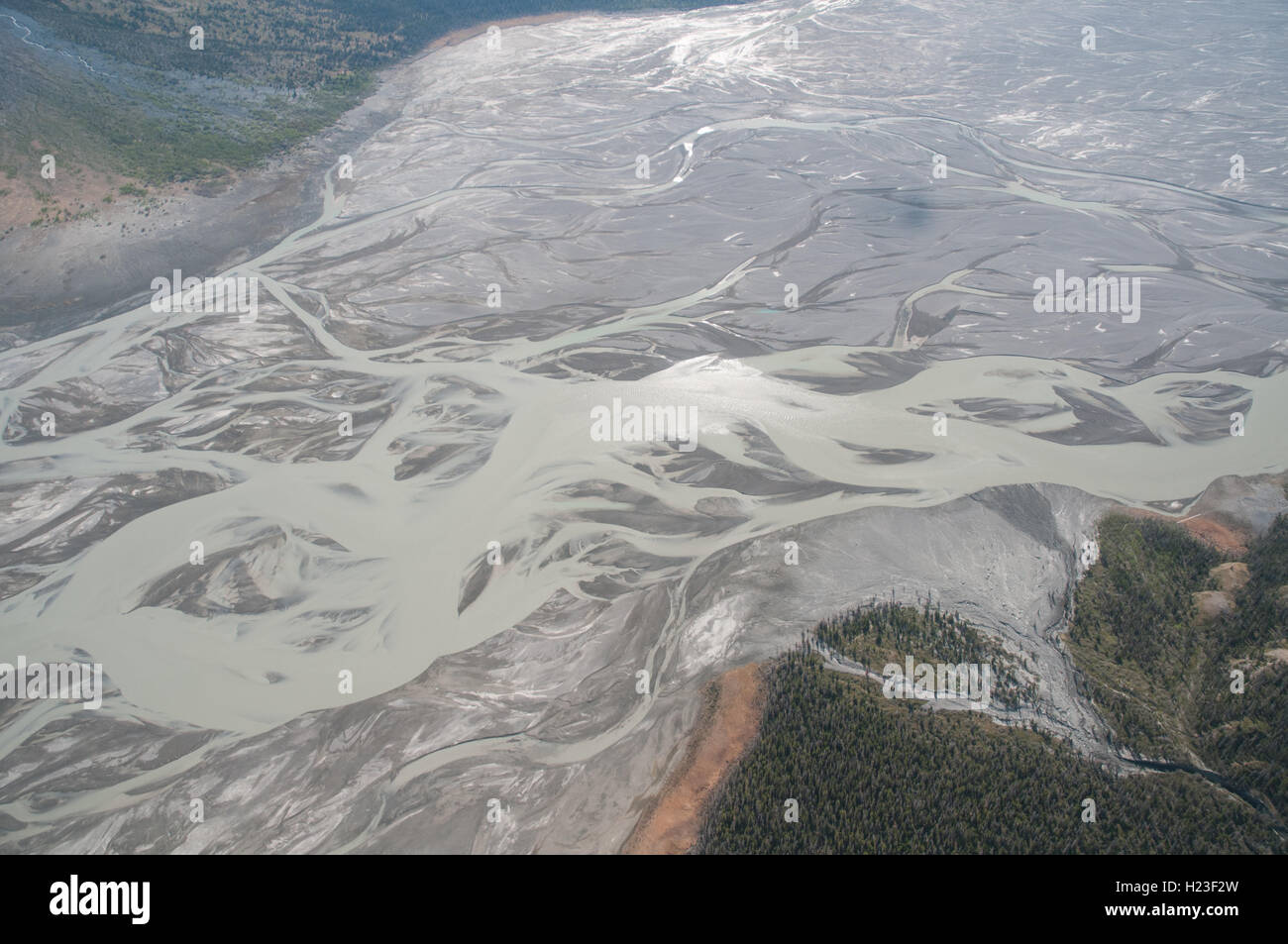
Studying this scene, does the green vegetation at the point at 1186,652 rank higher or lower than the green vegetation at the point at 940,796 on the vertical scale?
higher

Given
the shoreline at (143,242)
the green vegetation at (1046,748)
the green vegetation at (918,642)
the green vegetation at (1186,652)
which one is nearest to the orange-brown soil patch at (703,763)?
the green vegetation at (1046,748)

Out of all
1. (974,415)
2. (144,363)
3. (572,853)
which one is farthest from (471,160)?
(572,853)

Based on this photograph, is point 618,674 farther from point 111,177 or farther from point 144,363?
point 111,177

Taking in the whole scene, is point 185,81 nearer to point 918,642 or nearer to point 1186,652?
point 918,642

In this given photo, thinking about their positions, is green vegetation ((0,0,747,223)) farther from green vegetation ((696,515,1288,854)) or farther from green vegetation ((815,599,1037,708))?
green vegetation ((696,515,1288,854))

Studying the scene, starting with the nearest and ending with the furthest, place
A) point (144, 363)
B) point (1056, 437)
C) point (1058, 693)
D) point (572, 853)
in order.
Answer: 1. point (572, 853)
2. point (1058, 693)
3. point (1056, 437)
4. point (144, 363)

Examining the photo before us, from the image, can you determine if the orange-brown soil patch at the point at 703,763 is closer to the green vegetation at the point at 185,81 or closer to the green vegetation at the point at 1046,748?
the green vegetation at the point at 1046,748
